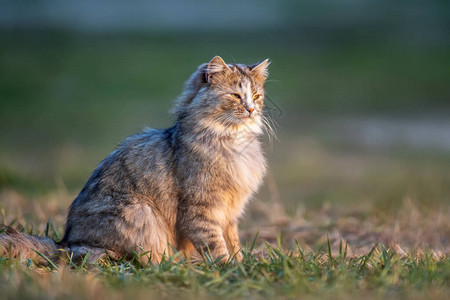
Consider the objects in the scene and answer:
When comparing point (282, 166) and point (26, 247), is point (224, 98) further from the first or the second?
point (282, 166)

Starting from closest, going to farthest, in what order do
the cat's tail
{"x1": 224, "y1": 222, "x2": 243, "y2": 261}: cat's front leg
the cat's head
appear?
the cat's tail → the cat's head → {"x1": 224, "y1": 222, "x2": 243, "y2": 261}: cat's front leg

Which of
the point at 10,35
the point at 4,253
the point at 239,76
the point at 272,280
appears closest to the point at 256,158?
the point at 239,76

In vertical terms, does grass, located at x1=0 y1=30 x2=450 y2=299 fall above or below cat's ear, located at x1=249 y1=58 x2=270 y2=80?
below

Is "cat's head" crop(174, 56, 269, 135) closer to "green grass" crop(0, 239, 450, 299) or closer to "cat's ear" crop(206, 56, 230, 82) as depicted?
"cat's ear" crop(206, 56, 230, 82)

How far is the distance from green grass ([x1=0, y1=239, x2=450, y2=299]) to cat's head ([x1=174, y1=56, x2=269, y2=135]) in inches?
52.6

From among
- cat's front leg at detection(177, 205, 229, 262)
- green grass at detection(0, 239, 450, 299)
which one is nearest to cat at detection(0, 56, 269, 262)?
cat's front leg at detection(177, 205, 229, 262)

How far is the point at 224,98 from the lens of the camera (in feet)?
17.8

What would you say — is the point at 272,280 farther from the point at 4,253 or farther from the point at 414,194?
the point at 414,194

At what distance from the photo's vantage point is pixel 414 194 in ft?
32.4

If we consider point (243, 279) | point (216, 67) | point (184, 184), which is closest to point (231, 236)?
point (184, 184)

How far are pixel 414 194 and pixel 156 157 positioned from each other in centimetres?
580

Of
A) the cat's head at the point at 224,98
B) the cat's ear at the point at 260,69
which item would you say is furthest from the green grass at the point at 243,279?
the cat's ear at the point at 260,69

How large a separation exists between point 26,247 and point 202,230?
1.38 meters

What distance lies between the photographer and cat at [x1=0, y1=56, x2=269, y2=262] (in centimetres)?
509
